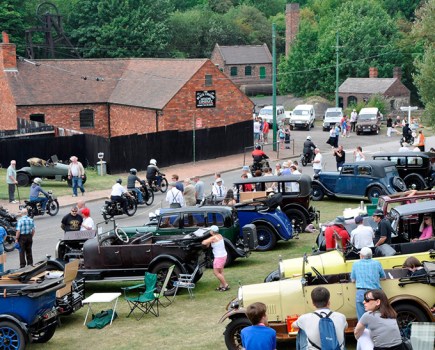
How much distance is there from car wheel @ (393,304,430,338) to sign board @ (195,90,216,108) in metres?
35.7

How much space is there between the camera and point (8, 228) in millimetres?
25344

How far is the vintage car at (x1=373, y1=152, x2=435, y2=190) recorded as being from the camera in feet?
101

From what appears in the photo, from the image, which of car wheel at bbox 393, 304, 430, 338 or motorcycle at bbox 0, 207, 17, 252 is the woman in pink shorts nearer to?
car wheel at bbox 393, 304, 430, 338

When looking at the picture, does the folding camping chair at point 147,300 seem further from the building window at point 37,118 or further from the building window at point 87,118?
the building window at point 87,118

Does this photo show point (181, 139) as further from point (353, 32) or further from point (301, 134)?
point (353, 32)

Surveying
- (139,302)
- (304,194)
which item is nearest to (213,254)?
(139,302)

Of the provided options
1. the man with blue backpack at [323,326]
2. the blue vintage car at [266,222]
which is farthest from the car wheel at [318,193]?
the man with blue backpack at [323,326]

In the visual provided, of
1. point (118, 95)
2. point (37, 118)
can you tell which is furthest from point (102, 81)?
point (37, 118)

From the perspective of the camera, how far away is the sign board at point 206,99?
4884 cm

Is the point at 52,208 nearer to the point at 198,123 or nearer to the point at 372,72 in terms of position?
the point at 198,123

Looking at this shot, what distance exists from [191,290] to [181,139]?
27.2m

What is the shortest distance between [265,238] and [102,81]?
34214mm

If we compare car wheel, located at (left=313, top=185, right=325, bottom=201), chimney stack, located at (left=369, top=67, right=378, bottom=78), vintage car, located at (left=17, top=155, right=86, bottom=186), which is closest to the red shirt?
car wheel, located at (left=313, top=185, right=325, bottom=201)

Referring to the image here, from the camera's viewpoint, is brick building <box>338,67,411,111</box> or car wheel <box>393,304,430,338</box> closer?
car wheel <box>393,304,430,338</box>
